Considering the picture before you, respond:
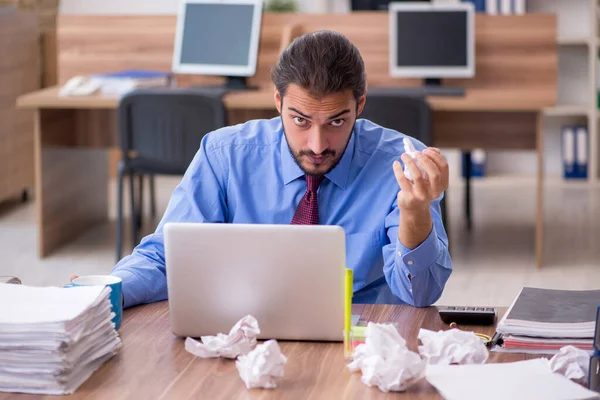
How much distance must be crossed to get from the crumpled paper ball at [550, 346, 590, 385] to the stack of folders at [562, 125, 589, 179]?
438 centimetres

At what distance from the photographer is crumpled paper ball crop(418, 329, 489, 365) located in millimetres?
1406

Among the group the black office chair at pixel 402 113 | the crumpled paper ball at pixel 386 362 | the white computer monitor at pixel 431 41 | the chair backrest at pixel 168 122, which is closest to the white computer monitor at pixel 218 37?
the chair backrest at pixel 168 122

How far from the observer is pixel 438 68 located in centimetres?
429

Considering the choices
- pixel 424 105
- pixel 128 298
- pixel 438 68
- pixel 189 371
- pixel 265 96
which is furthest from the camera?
pixel 438 68

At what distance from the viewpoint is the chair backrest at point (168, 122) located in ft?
12.5

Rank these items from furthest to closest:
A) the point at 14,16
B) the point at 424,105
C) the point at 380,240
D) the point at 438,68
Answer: the point at 14,16
the point at 438,68
the point at 424,105
the point at 380,240

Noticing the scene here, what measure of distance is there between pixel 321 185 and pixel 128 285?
0.45m

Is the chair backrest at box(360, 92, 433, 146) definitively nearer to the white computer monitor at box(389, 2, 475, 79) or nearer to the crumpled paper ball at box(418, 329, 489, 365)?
the white computer monitor at box(389, 2, 475, 79)

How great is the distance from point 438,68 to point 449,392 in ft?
10.4

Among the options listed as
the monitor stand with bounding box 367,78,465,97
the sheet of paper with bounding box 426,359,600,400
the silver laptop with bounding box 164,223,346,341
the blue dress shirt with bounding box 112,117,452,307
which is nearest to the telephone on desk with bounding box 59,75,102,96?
the monitor stand with bounding box 367,78,465,97

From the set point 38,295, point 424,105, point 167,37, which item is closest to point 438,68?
point 424,105

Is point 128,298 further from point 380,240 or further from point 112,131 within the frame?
point 112,131

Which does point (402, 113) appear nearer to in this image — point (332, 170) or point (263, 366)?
point (332, 170)

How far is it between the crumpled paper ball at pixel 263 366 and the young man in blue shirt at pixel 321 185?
1.28ft
